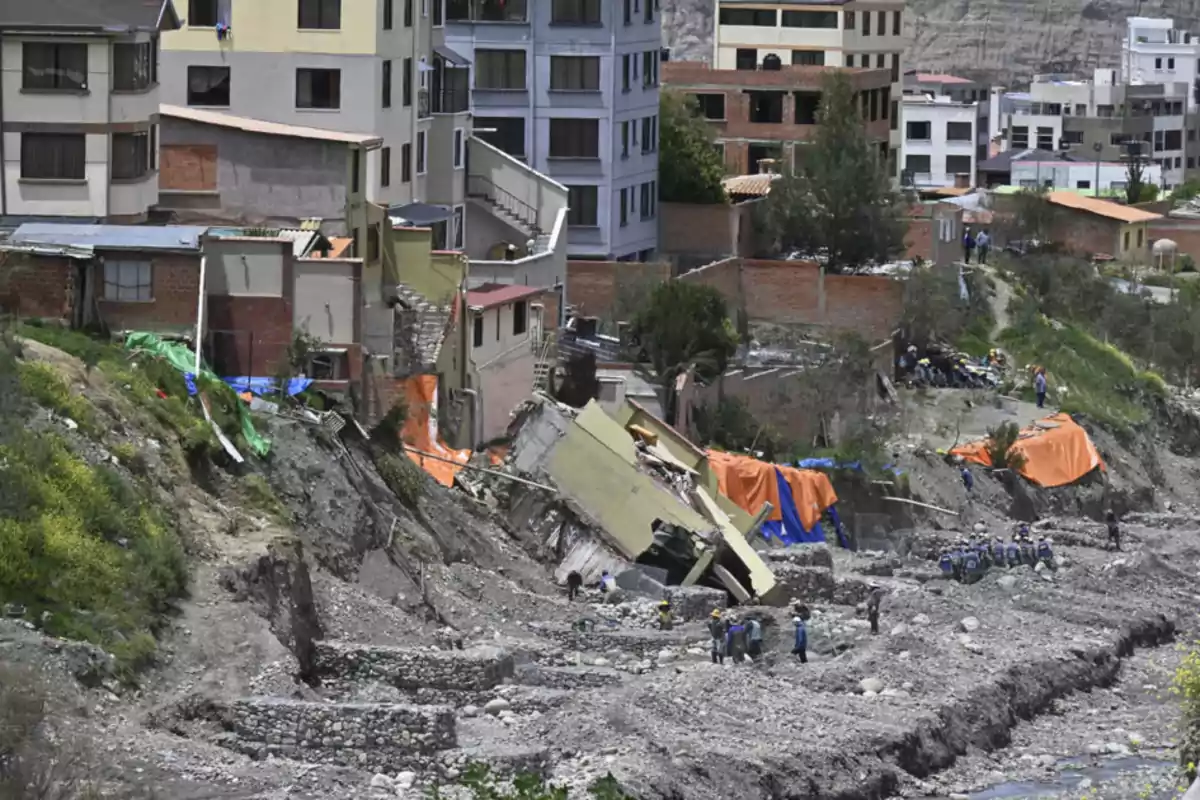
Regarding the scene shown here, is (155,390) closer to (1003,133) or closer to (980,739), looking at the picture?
(980,739)

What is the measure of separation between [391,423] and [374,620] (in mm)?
7453

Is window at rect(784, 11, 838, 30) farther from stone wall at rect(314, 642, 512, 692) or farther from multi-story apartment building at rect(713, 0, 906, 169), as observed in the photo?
stone wall at rect(314, 642, 512, 692)

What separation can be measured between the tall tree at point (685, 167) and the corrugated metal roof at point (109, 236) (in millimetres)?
32054

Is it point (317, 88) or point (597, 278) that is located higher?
point (317, 88)

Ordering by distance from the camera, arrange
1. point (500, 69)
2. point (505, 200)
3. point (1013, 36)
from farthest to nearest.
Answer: point (1013, 36) < point (500, 69) < point (505, 200)

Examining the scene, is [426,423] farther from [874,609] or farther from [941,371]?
[941,371]

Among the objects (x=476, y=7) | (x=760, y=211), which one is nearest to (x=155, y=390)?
(x=476, y=7)

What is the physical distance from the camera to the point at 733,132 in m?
90.1

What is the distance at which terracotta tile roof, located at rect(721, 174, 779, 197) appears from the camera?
81.4 meters

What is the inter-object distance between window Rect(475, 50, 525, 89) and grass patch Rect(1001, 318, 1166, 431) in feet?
44.8

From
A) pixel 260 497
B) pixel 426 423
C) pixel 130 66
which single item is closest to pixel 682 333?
pixel 426 423

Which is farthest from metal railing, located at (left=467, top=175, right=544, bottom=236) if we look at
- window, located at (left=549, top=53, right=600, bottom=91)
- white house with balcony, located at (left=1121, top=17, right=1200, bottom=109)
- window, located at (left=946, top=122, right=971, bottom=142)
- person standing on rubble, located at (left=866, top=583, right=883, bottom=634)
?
white house with balcony, located at (left=1121, top=17, right=1200, bottom=109)

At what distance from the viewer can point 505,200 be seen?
220ft

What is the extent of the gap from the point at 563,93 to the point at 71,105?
25666mm
